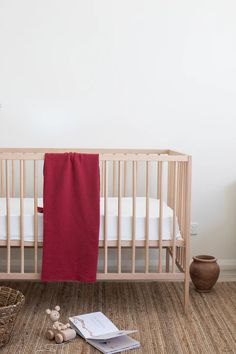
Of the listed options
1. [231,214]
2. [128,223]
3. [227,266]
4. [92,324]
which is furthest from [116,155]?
[227,266]

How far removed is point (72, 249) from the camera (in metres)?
3.00

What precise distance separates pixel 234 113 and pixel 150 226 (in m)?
1.19

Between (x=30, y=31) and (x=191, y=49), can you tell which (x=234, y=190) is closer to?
(x=191, y=49)

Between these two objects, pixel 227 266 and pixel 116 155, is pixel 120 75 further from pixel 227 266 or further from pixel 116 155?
pixel 227 266

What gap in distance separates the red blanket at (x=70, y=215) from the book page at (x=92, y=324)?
197 mm

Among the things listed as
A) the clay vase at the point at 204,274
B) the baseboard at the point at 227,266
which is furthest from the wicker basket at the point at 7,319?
the baseboard at the point at 227,266

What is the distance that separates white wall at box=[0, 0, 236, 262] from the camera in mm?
3695

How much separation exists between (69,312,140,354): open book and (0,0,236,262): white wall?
4.19 ft

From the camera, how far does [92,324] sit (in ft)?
9.30

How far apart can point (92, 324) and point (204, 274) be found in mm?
884

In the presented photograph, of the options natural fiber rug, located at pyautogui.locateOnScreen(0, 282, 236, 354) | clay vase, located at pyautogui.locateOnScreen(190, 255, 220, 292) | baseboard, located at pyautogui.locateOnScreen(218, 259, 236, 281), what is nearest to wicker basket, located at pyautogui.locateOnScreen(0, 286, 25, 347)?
natural fiber rug, located at pyautogui.locateOnScreen(0, 282, 236, 354)

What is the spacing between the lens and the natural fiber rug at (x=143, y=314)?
8.65 feet

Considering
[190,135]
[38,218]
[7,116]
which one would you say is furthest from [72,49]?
[38,218]

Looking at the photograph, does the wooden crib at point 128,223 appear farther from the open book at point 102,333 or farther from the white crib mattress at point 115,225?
the open book at point 102,333
